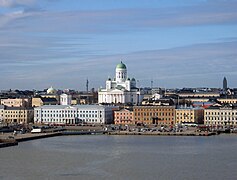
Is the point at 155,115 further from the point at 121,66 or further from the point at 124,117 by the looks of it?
the point at 121,66

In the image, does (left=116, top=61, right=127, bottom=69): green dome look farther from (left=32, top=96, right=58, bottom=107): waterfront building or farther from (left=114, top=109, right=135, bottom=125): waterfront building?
(left=114, top=109, right=135, bottom=125): waterfront building

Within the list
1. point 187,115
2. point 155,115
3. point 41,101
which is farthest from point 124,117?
point 41,101

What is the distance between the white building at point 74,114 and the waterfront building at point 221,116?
607 cm

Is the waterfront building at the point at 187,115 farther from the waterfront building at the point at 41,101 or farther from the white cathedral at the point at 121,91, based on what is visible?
the waterfront building at the point at 41,101

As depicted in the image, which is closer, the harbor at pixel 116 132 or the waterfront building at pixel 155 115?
the harbor at pixel 116 132

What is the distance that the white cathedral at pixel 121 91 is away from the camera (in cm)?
4781

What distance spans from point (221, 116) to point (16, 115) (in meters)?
12.9

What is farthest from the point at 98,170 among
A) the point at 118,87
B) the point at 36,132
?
the point at 118,87

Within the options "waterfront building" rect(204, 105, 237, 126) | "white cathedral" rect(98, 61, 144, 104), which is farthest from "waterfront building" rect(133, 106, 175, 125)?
"white cathedral" rect(98, 61, 144, 104)

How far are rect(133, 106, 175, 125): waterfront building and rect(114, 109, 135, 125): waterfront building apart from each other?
1.74 feet

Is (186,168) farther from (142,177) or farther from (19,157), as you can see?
(19,157)

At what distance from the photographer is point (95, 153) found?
71.5 feet

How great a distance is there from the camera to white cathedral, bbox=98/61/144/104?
1882 inches

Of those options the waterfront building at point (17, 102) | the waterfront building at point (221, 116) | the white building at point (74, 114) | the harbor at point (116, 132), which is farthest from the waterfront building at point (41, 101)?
the waterfront building at point (221, 116)
